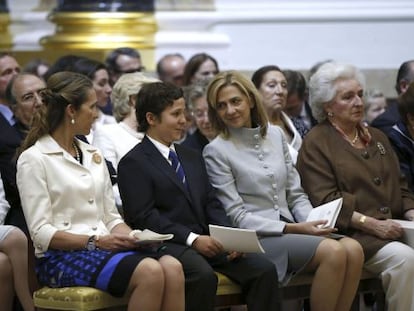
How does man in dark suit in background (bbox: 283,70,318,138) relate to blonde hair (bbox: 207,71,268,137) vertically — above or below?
below

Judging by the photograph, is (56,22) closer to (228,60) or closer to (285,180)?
(228,60)

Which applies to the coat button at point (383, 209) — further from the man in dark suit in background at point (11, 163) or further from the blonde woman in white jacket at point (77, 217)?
the man in dark suit in background at point (11, 163)

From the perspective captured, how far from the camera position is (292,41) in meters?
11.8

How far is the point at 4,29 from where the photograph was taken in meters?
11.9

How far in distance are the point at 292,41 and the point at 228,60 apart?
66 cm

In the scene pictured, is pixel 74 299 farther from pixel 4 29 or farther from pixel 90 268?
pixel 4 29

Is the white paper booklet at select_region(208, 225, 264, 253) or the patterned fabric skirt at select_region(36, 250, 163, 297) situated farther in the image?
the white paper booklet at select_region(208, 225, 264, 253)

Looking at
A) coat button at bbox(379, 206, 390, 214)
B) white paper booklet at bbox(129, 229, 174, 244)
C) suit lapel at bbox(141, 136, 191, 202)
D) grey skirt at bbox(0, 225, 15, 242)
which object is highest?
suit lapel at bbox(141, 136, 191, 202)

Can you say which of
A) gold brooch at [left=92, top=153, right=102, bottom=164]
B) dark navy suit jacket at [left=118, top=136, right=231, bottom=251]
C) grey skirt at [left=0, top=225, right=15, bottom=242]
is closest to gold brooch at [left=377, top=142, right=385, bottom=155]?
dark navy suit jacket at [left=118, top=136, right=231, bottom=251]

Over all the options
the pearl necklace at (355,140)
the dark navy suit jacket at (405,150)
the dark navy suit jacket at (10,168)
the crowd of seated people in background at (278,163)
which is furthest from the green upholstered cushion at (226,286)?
the dark navy suit jacket at (405,150)

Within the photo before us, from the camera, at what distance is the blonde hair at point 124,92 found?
300 inches

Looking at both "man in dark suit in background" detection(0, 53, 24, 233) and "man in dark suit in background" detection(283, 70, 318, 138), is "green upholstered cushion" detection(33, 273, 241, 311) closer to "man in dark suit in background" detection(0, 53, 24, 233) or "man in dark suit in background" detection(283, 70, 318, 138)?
"man in dark suit in background" detection(0, 53, 24, 233)

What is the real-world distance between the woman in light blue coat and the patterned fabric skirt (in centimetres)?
78

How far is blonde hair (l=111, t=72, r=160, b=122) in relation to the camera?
7.62m
